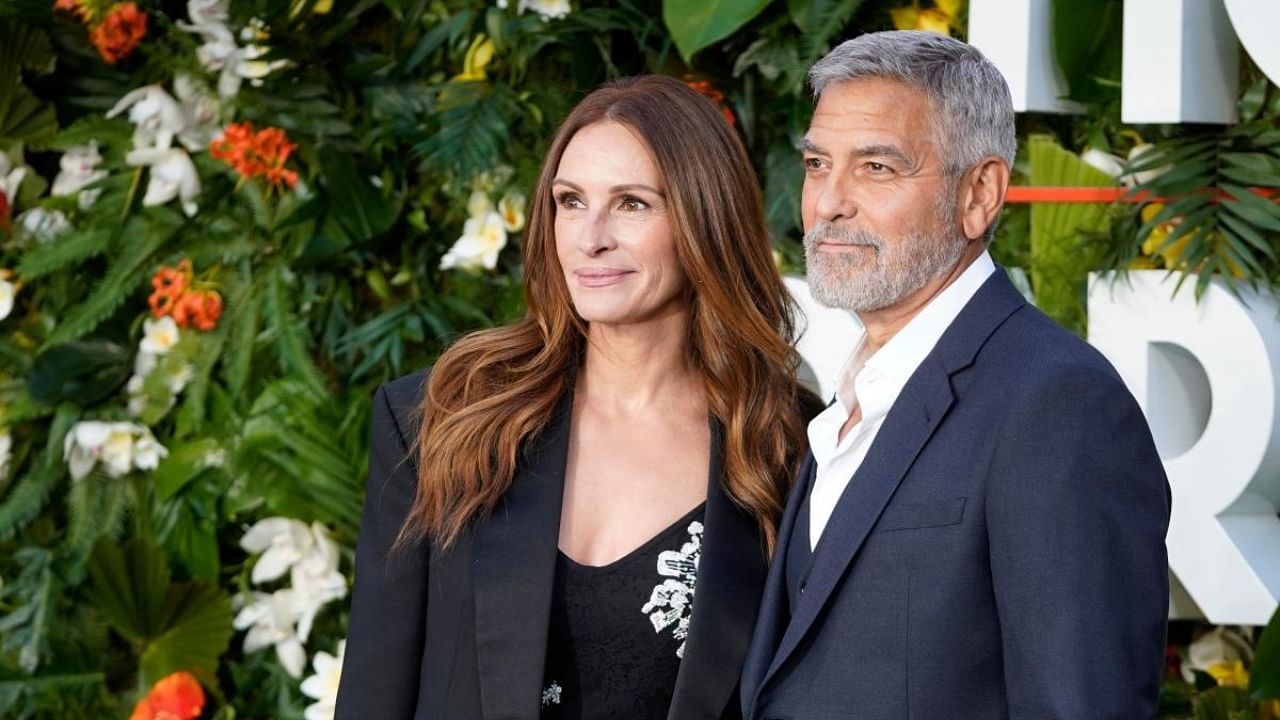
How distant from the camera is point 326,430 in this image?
329 cm

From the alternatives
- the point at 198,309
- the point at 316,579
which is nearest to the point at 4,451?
the point at 198,309

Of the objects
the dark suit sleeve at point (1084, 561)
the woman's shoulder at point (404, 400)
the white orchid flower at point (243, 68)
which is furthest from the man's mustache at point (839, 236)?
the white orchid flower at point (243, 68)

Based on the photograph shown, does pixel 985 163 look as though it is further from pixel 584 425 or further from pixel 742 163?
pixel 584 425

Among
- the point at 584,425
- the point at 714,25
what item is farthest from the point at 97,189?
the point at 584,425

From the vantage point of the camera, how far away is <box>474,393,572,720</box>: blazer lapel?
196 cm

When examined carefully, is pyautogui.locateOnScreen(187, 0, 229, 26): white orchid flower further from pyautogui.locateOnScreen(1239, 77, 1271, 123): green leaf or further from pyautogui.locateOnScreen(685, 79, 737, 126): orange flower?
pyautogui.locateOnScreen(1239, 77, 1271, 123): green leaf

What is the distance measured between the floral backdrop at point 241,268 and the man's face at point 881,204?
124cm

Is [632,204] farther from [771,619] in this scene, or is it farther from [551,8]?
[551,8]

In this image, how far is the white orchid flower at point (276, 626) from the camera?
3365 mm

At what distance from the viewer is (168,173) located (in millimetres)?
3510

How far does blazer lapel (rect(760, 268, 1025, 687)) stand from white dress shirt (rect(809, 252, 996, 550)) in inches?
0.8

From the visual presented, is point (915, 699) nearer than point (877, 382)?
Yes

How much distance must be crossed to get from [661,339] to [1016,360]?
0.70 m

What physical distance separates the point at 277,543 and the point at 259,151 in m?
0.81
